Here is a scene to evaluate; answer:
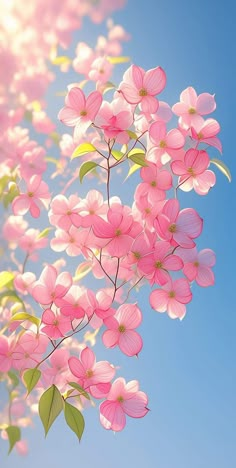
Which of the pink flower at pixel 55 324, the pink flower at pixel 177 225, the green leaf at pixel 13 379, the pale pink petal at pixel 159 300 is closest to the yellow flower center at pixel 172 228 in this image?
the pink flower at pixel 177 225

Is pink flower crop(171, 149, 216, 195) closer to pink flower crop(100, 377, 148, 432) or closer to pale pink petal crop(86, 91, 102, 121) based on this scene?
A: pale pink petal crop(86, 91, 102, 121)

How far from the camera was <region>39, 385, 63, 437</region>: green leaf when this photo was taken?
70 centimetres

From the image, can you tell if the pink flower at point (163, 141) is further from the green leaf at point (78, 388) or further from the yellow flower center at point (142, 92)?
the green leaf at point (78, 388)

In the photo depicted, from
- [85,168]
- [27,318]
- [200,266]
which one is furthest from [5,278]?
[200,266]

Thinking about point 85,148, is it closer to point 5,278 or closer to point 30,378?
point 5,278

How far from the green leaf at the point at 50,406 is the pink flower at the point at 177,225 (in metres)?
0.28

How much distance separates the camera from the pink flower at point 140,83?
0.79m

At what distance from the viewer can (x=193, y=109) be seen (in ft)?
2.78

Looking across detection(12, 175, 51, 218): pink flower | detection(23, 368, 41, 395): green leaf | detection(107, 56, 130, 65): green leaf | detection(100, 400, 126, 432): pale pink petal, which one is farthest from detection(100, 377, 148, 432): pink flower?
detection(107, 56, 130, 65): green leaf

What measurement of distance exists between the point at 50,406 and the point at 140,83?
51 cm

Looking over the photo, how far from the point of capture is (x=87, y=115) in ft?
2.57

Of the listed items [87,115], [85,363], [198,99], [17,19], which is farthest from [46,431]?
[17,19]

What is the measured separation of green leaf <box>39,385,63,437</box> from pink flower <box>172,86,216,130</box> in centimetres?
48

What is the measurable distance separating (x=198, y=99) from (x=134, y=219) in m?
0.24
